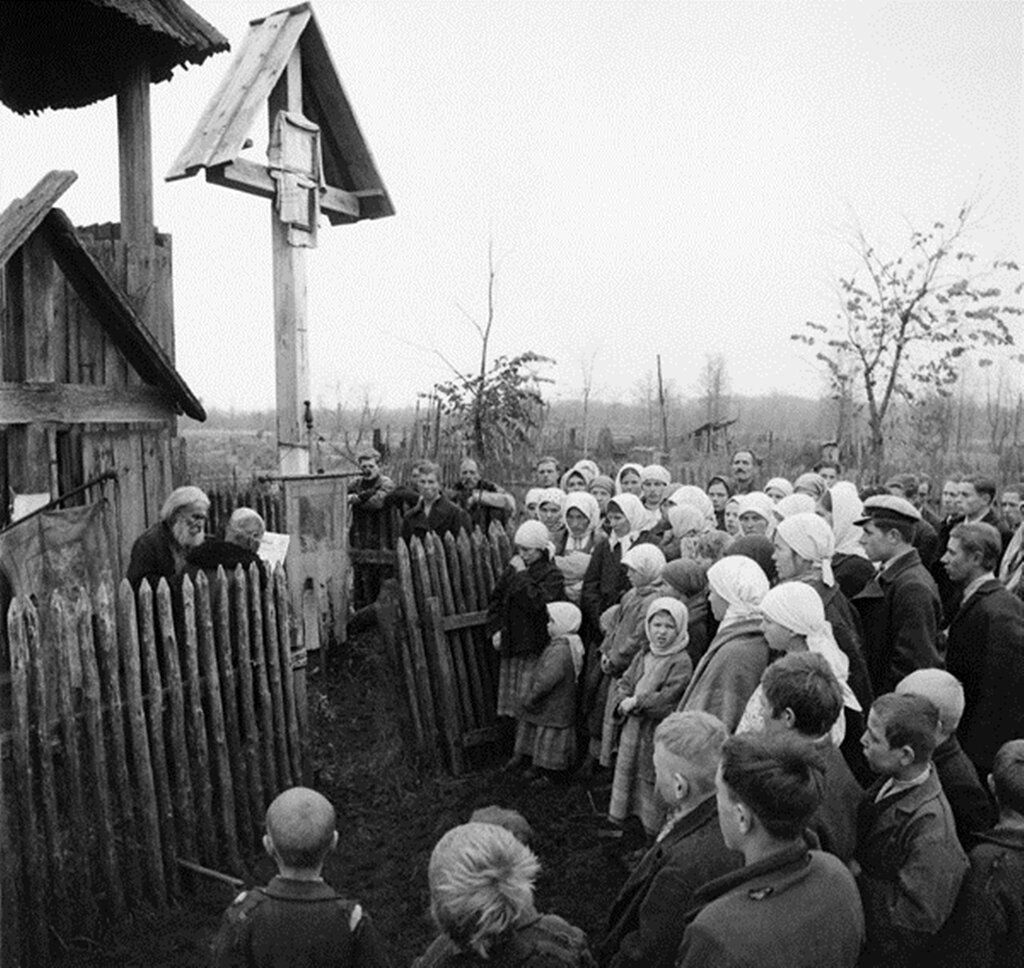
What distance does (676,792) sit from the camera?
110 inches

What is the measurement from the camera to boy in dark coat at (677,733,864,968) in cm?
210

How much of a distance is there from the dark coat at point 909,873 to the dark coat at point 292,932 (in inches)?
57.4

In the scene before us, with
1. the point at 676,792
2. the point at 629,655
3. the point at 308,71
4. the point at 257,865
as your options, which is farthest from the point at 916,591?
the point at 308,71

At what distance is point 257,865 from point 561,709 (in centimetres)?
202

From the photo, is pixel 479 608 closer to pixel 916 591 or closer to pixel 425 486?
pixel 425 486

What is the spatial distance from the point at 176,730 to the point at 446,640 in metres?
2.10

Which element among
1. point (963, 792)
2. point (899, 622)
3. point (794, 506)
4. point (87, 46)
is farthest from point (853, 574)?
point (87, 46)

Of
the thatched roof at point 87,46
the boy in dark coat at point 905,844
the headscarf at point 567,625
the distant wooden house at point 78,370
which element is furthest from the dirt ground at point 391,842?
the thatched roof at point 87,46

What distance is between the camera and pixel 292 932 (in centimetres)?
257

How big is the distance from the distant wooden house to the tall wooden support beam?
28.2 inches

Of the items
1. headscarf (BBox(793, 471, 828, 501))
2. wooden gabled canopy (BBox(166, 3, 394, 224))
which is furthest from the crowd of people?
wooden gabled canopy (BBox(166, 3, 394, 224))

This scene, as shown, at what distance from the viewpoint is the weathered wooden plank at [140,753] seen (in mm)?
4258

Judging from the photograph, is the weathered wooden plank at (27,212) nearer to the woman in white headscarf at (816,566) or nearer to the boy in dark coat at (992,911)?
the woman in white headscarf at (816,566)

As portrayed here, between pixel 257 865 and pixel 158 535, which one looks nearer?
pixel 257 865
